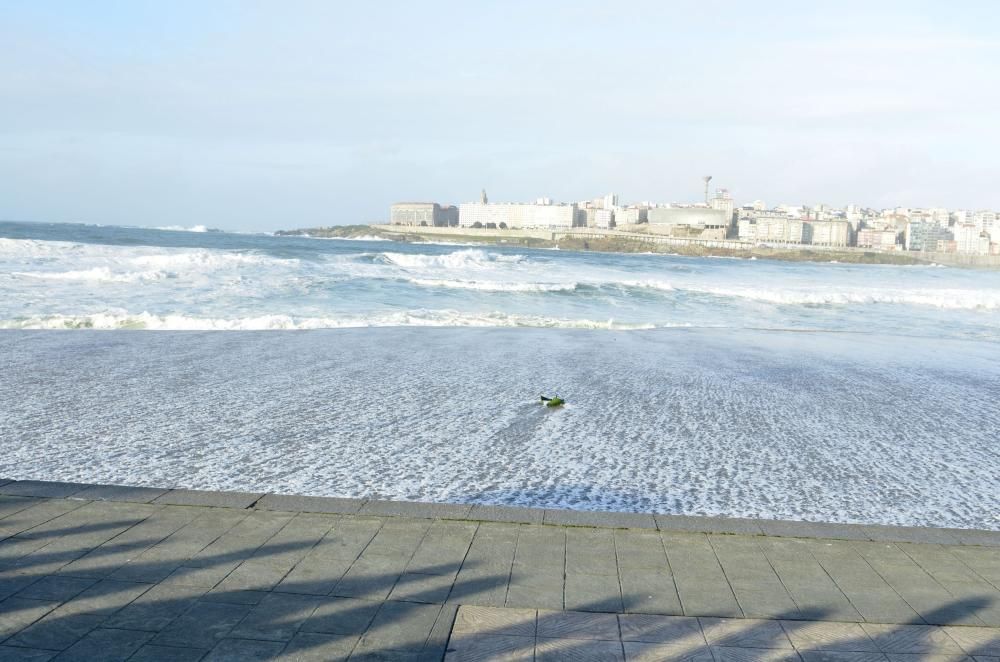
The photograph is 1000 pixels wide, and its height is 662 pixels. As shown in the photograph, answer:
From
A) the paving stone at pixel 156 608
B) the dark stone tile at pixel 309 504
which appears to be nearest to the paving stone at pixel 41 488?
the dark stone tile at pixel 309 504

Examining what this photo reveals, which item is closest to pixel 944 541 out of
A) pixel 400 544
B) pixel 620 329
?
pixel 400 544

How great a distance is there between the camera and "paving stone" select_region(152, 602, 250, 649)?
2932mm

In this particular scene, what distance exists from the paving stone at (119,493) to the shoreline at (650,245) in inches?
3857

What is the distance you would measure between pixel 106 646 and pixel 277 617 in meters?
0.61

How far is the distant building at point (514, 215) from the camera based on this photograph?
163000 millimetres

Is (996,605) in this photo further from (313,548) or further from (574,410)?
(574,410)

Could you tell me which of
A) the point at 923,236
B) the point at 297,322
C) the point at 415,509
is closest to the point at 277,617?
the point at 415,509

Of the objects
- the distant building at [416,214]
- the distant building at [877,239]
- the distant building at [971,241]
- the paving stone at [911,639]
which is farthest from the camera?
the distant building at [416,214]

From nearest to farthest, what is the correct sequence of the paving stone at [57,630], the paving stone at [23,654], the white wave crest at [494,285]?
the paving stone at [23,654] < the paving stone at [57,630] < the white wave crest at [494,285]

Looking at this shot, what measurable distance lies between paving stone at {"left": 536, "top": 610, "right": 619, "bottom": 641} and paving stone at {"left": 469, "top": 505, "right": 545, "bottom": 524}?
3.38ft

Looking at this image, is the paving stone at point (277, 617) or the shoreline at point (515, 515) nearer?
the paving stone at point (277, 617)

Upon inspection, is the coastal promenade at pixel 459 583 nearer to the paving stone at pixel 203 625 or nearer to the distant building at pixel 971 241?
the paving stone at pixel 203 625

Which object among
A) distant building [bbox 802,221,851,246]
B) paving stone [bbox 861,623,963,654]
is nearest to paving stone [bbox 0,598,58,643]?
paving stone [bbox 861,623,963,654]

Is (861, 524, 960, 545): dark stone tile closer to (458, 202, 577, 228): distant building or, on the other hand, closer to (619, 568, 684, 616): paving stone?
(619, 568, 684, 616): paving stone
